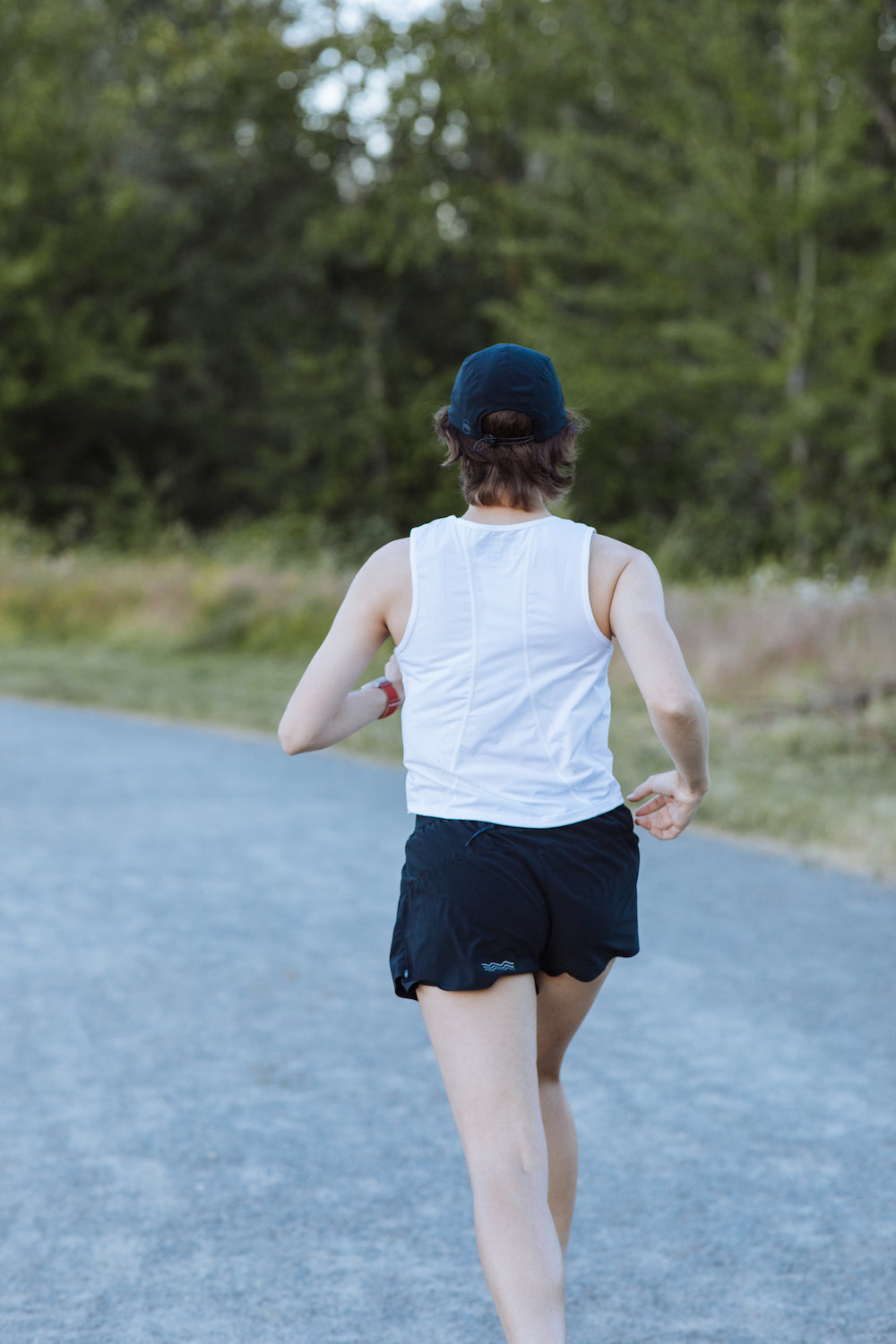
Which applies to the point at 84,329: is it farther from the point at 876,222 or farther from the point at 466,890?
the point at 466,890

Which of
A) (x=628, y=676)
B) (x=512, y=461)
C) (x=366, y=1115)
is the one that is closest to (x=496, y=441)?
(x=512, y=461)

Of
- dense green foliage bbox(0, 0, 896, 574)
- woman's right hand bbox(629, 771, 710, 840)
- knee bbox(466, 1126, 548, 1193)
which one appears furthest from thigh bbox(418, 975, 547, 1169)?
dense green foliage bbox(0, 0, 896, 574)

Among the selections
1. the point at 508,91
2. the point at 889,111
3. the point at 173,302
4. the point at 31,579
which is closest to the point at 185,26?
the point at 173,302

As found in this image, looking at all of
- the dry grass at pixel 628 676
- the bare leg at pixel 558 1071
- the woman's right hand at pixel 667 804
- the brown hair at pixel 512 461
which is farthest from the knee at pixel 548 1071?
the dry grass at pixel 628 676

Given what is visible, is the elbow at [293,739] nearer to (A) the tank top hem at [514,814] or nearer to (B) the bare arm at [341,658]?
(B) the bare arm at [341,658]

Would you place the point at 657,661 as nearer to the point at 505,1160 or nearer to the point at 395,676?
the point at 395,676

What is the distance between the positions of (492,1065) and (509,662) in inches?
23.4

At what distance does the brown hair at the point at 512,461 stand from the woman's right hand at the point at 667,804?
49 cm

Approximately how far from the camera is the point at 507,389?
233cm

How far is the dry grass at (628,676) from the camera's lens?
8.72 meters

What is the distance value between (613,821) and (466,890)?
266 millimetres

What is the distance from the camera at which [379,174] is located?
32.2 m

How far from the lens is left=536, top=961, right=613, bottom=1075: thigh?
2445mm

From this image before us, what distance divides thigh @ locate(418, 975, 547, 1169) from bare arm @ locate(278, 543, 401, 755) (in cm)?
44
